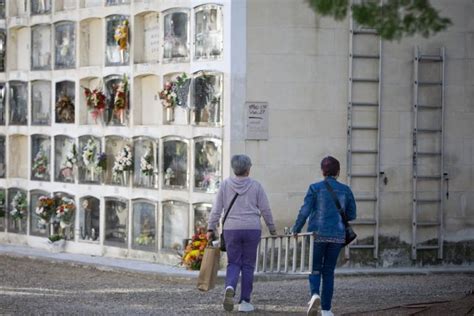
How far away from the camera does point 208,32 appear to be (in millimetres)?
11477

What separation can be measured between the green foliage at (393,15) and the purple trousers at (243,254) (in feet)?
7.65

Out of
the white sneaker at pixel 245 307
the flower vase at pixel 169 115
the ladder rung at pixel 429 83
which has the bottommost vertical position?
the white sneaker at pixel 245 307

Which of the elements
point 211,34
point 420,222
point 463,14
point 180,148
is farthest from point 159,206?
point 463,14

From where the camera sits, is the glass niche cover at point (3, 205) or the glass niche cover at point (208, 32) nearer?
the glass niche cover at point (208, 32)

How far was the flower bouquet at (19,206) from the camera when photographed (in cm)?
1355

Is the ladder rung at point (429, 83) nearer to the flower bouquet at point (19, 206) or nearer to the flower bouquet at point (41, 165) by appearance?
the flower bouquet at point (41, 165)

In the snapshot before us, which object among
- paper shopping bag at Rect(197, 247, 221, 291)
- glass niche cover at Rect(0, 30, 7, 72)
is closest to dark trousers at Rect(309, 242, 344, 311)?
paper shopping bag at Rect(197, 247, 221, 291)

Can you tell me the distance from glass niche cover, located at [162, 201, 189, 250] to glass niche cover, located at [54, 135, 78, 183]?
1505 millimetres

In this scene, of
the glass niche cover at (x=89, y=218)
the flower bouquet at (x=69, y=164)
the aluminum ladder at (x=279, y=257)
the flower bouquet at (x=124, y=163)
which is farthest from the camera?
the flower bouquet at (x=69, y=164)

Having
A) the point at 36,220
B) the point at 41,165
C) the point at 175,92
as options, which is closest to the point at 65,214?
the point at 36,220

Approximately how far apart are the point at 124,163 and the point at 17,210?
197 centimetres

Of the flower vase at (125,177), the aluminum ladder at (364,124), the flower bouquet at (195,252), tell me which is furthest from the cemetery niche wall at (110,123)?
the aluminum ladder at (364,124)

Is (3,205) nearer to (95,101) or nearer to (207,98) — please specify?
(95,101)

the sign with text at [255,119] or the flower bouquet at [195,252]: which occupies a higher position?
the sign with text at [255,119]
